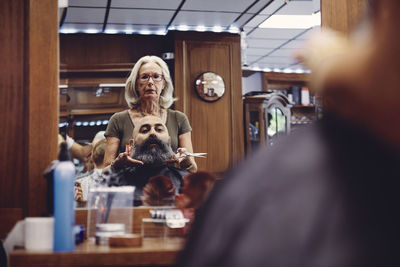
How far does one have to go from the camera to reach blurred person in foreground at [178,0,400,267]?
1.88ft

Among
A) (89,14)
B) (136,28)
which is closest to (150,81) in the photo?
(89,14)

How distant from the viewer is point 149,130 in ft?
7.88

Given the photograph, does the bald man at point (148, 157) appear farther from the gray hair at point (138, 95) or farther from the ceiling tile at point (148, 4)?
the ceiling tile at point (148, 4)

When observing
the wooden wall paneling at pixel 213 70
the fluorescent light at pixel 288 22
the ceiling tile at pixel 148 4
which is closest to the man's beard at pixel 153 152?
the wooden wall paneling at pixel 213 70

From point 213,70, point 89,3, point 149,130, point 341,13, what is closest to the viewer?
point 341,13

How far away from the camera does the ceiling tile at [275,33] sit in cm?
660

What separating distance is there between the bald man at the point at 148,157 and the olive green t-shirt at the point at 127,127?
0.04 meters

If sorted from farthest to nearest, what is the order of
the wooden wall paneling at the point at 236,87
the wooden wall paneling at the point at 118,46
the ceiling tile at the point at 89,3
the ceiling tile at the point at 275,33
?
the ceiling tile at the point at 275,33, the ceiling tile at the point at 89,3, the wooden wall paneling at the point at 118,46, the wooden wall paneling at the point at 236,87

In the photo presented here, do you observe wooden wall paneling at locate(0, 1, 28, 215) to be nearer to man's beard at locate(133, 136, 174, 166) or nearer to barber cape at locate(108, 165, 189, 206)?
barber cape at locate(108, 165, 189, 206)

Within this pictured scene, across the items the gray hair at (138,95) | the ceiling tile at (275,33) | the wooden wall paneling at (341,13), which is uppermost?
the ceiling tile at (275,33)

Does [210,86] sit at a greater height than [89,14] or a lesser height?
lesser

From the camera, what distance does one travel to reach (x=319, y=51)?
920mm

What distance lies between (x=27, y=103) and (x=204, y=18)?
14.2ft

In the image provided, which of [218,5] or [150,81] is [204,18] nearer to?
[218,5]
